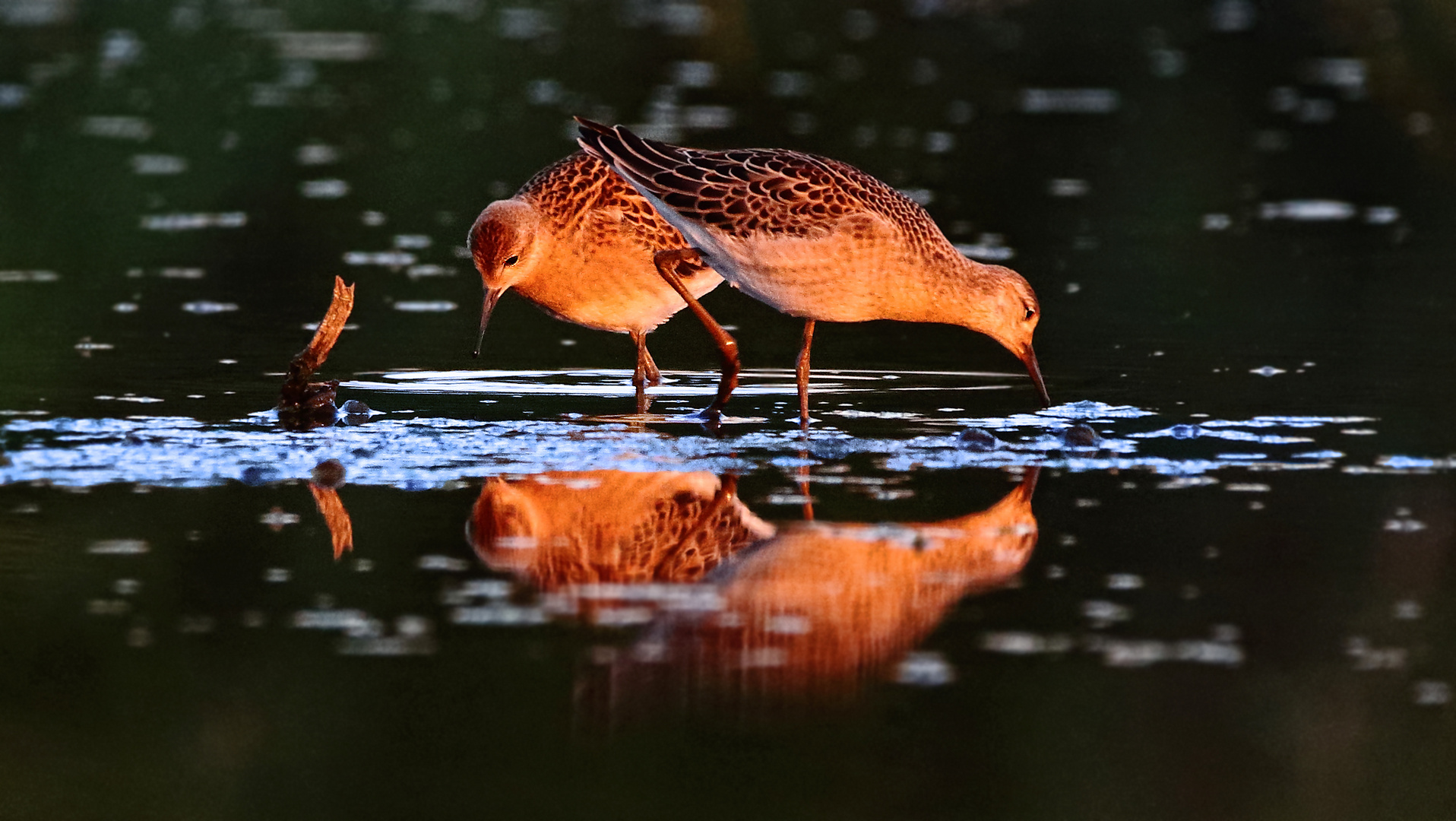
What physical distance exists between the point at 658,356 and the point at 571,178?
1249 mm

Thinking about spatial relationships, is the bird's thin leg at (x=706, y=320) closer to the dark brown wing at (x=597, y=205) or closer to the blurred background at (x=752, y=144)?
the dark brown wing at (x=597, y=205)

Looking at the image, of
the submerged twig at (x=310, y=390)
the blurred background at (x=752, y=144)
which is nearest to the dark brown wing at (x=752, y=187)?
the blurred background at (x=752, y=144)

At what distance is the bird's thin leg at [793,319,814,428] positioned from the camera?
32.0 ft

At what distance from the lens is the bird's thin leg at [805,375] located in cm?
975

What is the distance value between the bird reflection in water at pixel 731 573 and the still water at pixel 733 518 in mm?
21

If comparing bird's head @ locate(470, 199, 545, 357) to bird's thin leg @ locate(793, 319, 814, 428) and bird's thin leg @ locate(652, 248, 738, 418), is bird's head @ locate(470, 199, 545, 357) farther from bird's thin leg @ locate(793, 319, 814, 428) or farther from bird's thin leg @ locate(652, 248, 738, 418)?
bird's thin leg @ locate(793, 319, 814, 428)

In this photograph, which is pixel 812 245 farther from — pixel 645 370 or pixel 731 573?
pixel 731 573

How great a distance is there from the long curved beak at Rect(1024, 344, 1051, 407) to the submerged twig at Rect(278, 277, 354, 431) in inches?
123

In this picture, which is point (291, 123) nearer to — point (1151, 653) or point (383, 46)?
point (383, 46)

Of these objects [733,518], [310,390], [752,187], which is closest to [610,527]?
[733,518]

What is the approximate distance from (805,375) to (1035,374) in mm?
1057

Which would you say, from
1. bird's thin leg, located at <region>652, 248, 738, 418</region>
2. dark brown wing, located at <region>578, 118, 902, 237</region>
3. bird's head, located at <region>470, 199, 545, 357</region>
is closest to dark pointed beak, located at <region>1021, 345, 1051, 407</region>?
dark brown wing, located at <region>578, 118, 902, 237</region>

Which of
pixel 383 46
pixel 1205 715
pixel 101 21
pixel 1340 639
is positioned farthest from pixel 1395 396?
pixel 101 21

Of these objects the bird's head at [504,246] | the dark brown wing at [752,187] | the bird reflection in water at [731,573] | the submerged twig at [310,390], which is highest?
the dark brown wing at [752,187]
